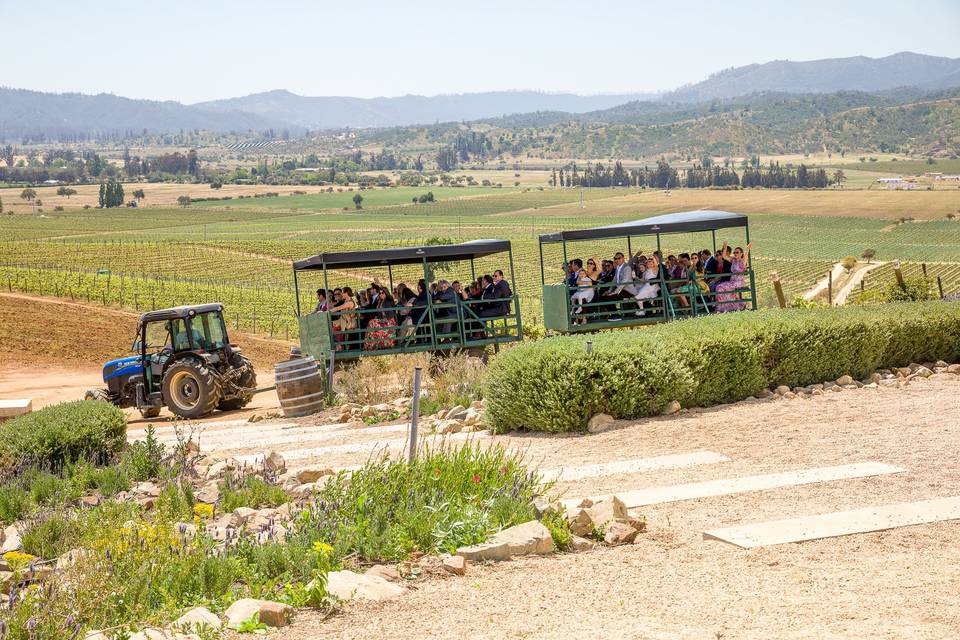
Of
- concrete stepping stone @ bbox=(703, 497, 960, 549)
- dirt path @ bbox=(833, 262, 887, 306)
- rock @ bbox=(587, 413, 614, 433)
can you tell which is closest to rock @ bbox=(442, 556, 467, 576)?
concrete stepping stone @ bbox=(703, 497, 960, 549)

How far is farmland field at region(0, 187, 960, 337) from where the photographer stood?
54406 mm

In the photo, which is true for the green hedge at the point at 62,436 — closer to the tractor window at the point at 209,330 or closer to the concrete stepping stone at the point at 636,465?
the concrete stepping stone at the point at 636,465

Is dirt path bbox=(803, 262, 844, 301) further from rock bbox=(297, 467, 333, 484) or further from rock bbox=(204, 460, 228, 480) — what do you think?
rock bbox=(297, 467, 333, 484)

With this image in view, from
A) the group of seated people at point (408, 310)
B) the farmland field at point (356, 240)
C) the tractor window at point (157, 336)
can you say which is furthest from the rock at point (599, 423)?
the farmland field at point (356, 240)

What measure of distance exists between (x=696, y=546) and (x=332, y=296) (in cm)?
1293

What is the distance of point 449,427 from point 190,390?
26.3ft

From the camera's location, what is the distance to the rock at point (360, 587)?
6.07 meters

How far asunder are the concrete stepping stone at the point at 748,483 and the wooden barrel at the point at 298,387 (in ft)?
28.6

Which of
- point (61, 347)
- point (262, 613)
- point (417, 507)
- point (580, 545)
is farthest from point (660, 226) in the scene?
point (61, 347)

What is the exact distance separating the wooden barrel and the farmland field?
1231 cm

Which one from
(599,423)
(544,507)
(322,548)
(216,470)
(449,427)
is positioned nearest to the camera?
(322,548)

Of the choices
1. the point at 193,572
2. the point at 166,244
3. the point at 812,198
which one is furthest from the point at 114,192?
the point at 193,572

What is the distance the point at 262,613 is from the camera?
5.73 metres

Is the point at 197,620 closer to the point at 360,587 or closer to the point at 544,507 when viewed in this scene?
the point at 360,587
